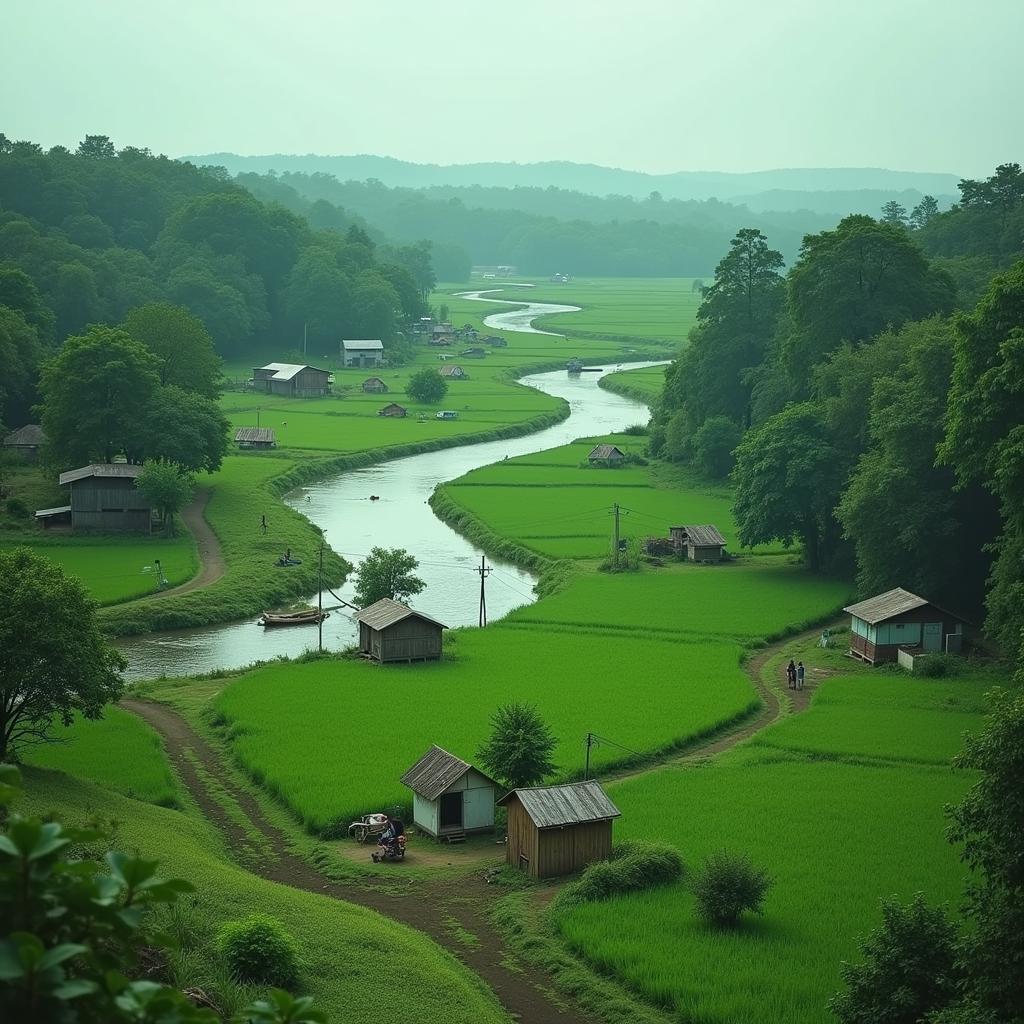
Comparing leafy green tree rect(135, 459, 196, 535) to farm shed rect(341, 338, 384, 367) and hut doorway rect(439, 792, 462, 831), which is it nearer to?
hut doorway rect(439, 792, 462, 831)

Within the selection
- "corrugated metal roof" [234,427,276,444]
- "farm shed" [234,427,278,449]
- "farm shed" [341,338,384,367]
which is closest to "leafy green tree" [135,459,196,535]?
"farm shed" [234,427,278,449]

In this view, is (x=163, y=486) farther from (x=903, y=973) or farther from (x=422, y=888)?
(x=903, y=973)

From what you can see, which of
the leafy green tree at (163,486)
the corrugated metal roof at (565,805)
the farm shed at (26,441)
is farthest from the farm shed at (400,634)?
the farm shed at (26,441)

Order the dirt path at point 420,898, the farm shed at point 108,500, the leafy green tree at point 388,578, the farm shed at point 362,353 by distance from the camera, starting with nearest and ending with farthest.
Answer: the dirt path at point 420,898 < the leafy green tree at point 388,578 < the farm shed at point 108,500 < the farm shed at point 362,353

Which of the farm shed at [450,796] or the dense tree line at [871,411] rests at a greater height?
the dense tree line at [871,411]

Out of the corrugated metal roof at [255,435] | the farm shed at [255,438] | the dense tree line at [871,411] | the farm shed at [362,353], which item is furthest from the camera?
the farm shed at [362,353]

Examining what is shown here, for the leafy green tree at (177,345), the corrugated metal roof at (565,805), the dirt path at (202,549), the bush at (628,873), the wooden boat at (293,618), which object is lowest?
the wooden boat at (293,618)

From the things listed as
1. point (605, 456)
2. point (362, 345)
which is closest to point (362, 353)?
point (362, 345)

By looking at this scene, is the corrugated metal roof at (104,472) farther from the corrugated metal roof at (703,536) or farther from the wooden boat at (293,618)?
the corrugated metal roof at (703,536)
